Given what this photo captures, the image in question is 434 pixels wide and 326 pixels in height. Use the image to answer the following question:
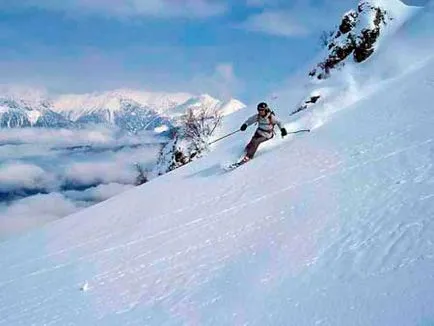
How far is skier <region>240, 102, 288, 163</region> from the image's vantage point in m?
19.3

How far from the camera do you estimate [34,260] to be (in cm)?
1630

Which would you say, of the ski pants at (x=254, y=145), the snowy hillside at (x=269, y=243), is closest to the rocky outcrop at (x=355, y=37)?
the snowy hillside at (x=269, y=243)

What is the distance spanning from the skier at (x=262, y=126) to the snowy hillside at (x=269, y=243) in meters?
0.57

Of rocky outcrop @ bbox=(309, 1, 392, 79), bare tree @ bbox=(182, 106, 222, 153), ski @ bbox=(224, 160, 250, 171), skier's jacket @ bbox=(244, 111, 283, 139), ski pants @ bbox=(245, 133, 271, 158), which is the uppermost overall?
rocky outcrop @ bbox=(309, 1, 392, 79)

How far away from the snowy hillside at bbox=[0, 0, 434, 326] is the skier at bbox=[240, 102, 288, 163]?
57cm

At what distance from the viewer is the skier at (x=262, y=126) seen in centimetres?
1926

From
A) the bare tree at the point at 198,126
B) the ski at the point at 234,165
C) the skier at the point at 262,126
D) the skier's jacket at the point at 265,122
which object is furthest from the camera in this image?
the bare tree at the point at 198,126

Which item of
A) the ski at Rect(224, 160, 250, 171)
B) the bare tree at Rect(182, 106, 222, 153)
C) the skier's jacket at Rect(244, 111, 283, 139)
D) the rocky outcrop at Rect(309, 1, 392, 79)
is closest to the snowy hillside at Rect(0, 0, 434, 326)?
the ski at Rect(224, 160, 250, 171)

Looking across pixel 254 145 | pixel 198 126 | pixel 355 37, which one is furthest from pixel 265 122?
pixel 198 126

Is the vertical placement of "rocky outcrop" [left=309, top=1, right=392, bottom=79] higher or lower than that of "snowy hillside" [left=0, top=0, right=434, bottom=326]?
higher

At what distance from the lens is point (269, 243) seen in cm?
1111

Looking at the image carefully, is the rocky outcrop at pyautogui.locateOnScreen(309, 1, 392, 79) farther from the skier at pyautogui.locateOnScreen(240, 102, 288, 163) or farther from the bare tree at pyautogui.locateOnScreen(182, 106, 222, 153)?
the skier at pyautogui.locateOnScreen(240, 102, 288, 163)

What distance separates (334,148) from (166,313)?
9731mm

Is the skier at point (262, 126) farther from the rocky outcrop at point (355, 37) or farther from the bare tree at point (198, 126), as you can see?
the bare tree at point (198, 126)
